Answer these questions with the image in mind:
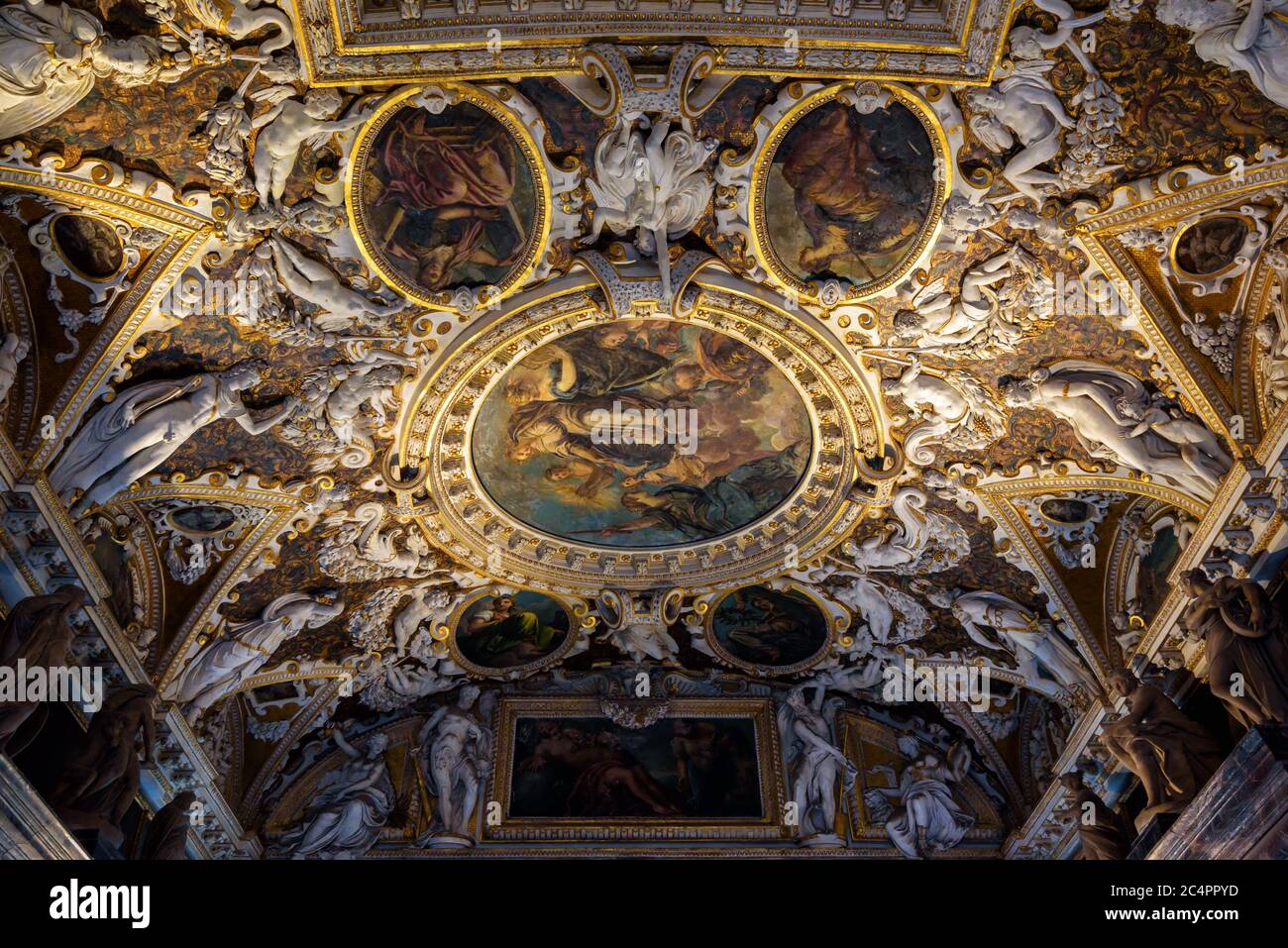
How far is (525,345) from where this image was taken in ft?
49.0

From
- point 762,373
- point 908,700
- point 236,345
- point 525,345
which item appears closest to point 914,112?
point 762,373

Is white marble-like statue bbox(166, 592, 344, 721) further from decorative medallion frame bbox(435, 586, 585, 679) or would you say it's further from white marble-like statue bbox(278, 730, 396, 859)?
white marble-like statue bbox(278, 730, 396, 859)

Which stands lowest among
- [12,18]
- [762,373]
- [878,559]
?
[878,559]

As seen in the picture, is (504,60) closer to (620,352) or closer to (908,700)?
(620,352)

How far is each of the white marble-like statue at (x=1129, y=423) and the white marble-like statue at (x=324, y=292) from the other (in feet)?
22.7

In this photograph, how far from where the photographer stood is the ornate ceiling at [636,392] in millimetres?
12289

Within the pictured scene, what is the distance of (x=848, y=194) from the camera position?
44.5ft

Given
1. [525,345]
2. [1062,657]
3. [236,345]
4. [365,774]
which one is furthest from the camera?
[365,774]

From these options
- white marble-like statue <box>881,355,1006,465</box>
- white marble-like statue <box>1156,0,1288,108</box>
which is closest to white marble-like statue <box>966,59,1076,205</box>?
white marble-like statue <box>1156,0,1288,108</box>

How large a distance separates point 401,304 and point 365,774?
7406 mm

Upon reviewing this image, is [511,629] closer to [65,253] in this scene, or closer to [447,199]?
[447,199]

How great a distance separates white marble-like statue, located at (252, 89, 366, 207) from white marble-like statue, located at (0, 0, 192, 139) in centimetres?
94

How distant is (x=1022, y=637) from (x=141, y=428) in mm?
10303

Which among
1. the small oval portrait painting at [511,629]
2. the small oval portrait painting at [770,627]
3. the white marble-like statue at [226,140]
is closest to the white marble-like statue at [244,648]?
the small oval portrait painting at [511,629]
